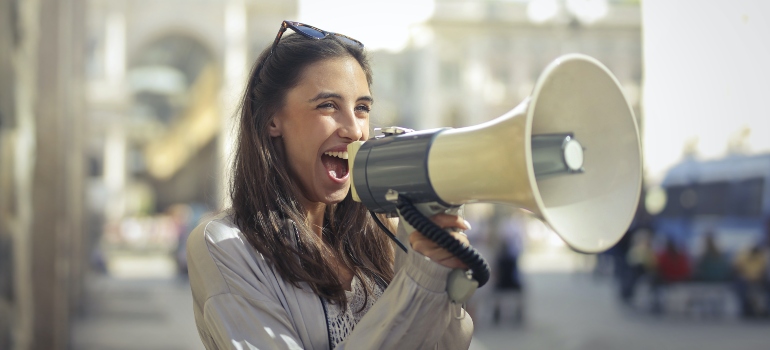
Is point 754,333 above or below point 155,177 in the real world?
above

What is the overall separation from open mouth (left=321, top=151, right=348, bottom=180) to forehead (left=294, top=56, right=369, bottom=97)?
0.40ft

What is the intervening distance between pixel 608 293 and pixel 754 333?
16.4 ft

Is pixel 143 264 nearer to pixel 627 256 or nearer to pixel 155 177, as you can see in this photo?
pixel 627 256

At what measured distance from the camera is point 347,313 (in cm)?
149

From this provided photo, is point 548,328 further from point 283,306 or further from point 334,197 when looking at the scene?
point 283,306

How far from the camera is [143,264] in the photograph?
21.0m

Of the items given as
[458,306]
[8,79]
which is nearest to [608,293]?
[8,79]

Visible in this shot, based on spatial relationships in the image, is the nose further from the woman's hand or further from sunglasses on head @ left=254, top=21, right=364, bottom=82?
the woman's hand

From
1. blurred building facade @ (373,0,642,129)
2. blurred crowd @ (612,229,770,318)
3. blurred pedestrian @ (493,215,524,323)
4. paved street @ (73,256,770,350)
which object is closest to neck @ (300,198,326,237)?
paved street @ (73,256,770,350)

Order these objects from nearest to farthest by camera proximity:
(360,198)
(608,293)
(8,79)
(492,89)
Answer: (360,198)
(8,79)
(608,293)
(492,89)

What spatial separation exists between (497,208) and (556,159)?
24747 mm

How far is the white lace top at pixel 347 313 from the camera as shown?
1439 mm

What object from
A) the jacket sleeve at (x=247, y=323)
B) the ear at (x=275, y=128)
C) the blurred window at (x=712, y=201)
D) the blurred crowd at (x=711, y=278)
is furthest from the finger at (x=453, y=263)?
the blurred crowd at (x=711, y=278)

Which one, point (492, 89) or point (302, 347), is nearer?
point (302, 347)
